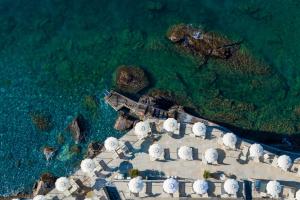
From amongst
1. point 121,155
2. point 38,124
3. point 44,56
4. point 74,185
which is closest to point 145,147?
point 121,155

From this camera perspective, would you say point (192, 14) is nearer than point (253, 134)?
No

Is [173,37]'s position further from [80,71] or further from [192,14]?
[80,71]

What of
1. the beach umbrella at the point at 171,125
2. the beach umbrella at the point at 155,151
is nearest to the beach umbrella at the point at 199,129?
the beach umbrella at the point at 171,125

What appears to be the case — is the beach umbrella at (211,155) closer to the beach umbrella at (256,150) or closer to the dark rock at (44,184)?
the beach umbrella at (256,150)

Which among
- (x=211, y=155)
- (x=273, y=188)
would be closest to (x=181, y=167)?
(x=211, y=155)

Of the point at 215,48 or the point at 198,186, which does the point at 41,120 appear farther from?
the point at 215,48

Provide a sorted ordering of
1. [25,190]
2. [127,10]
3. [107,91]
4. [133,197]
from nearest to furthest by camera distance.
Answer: [133,197] < [25,190] < [107,91] < [127,10]
